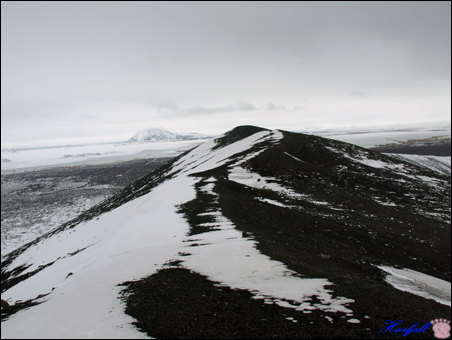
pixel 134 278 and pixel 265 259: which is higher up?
pixel 134 278

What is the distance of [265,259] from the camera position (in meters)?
7.97

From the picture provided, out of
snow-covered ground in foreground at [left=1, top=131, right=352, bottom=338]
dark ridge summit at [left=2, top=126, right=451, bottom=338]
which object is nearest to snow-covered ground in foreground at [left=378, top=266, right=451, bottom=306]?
dark ridge summit at [left=2, top=126, right=451, bottom=338]

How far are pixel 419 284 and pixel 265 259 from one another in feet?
20.2

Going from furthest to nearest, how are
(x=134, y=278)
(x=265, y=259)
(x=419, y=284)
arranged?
(x=419, y=284)
(x=265, y=259)
(x=134, y=278)

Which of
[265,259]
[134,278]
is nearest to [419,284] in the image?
[265,259]

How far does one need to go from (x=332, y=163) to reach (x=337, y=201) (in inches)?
497

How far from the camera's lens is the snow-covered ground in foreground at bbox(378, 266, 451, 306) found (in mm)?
7951

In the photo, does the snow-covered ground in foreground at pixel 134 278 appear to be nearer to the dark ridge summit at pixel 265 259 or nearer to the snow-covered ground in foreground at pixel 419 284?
the dark ridge summit at pixel 265 259

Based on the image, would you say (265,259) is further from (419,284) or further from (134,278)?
(419,284)

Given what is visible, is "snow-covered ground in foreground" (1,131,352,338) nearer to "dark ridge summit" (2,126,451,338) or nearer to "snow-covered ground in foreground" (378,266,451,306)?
"dark ridge summit" (2,126,451,338)

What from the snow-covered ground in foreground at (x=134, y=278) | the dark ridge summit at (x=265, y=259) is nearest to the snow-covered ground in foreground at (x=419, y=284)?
the dark ridge summit at (x=265, y=259)

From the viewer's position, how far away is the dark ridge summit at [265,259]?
16.0 ft

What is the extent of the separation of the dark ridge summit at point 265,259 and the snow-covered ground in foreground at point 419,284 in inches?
3.3

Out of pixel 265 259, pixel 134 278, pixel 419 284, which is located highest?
pixel 134 278
